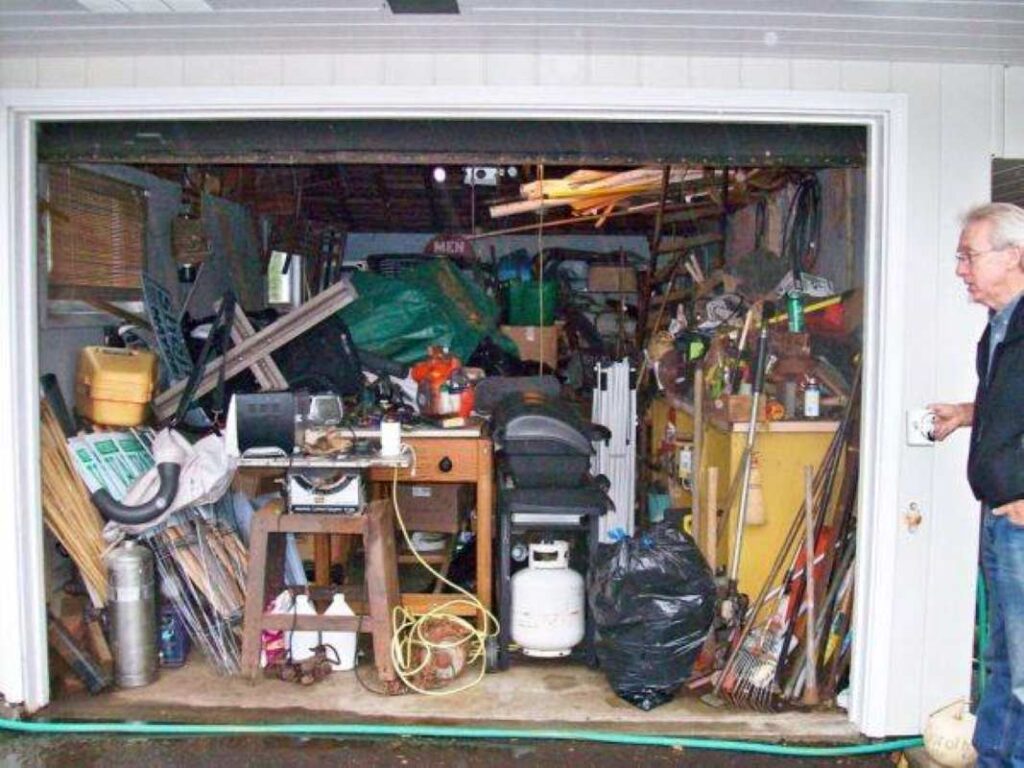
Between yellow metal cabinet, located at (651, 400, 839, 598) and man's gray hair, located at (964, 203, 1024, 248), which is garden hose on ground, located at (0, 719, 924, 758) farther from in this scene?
man's gray hair, located at (964, 203, 1024, 248)

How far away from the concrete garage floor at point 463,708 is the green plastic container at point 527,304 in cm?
512

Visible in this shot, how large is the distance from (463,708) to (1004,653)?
2.03 m

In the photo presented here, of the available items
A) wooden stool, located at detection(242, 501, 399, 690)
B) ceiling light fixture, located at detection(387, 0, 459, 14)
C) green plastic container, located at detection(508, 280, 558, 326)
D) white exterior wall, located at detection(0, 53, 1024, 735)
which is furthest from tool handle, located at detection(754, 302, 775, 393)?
green plastic container, located at detection(508, 280, 558, 326)

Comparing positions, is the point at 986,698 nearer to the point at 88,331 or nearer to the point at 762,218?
the point at 762,218

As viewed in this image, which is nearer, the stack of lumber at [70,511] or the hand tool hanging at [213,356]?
the stack of lumber at [70,511]

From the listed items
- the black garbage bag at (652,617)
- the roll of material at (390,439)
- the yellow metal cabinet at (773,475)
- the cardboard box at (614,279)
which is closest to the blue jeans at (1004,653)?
the black garbage bag at (652,617)

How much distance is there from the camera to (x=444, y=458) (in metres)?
4.41

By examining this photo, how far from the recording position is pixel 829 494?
4.02 m

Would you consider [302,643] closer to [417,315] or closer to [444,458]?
[444,458]

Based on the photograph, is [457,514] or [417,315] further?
[417,315]

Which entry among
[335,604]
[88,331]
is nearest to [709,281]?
[335,604]

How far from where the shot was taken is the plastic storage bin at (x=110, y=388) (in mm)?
4285

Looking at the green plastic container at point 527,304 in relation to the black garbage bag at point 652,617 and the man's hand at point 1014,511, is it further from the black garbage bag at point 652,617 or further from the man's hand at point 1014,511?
the man's hand at point 1014,511

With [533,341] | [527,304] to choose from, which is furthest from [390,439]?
[527,304]
